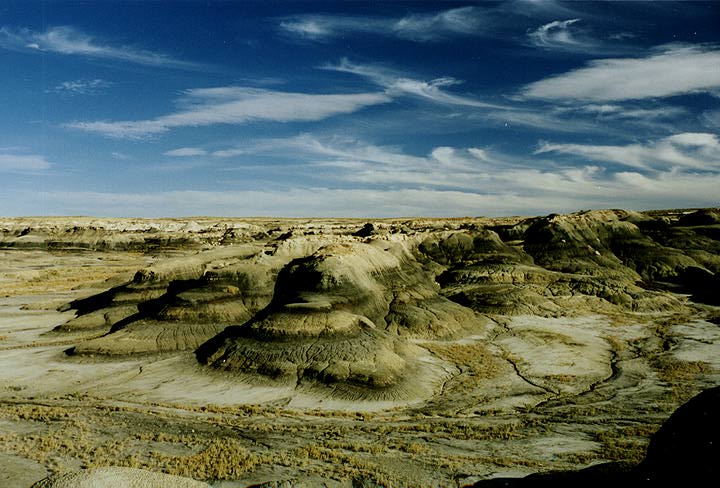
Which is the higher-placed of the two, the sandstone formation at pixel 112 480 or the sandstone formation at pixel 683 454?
the sandstone formation at pixel 683 454

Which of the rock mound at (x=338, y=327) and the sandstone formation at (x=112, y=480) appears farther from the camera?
the rock mound at (x=338, y=327)

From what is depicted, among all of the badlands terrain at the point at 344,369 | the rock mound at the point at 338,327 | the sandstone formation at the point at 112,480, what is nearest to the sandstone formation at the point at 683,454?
the badlands terrain at the point at 344,369

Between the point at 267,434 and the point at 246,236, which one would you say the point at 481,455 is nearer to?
the point at 267,434

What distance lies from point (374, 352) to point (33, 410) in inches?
713

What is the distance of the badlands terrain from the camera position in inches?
694

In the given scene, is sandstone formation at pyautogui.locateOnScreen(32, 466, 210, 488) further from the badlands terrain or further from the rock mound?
the rock mound

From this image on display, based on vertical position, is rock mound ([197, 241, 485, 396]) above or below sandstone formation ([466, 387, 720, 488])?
below

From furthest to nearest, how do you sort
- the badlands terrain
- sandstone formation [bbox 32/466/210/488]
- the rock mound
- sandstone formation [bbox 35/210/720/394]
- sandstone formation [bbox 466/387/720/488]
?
1. sandstone formation [bbox 35/210/720/394]
2. the rock mound
3. the badlands terrain
4. sandstone formation [bbox 32/466/210/488]
5. sandstone formation [bbox 466/387/720/488]

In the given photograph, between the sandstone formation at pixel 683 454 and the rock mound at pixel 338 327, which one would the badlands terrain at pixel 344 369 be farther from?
the sandstone formation at pixel 683 454

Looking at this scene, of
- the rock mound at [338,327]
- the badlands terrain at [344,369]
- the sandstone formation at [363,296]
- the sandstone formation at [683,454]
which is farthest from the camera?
the sandstone formation at [363,296]

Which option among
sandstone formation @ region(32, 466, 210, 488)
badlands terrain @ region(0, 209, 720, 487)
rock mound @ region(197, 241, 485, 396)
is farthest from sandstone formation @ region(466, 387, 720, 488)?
rock mound @ region(197, 241, 485, 396)

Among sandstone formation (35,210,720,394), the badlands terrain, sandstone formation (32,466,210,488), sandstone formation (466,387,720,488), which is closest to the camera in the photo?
sandstone formation (466,387,720,488)

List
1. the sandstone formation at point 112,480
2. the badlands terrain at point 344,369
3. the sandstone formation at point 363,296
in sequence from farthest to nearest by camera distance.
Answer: the sandstone formation at point 363,296 < the badlands terrain at point 344,369 < the sandstone formation at point 112,480

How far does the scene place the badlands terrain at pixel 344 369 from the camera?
17.6 meters
